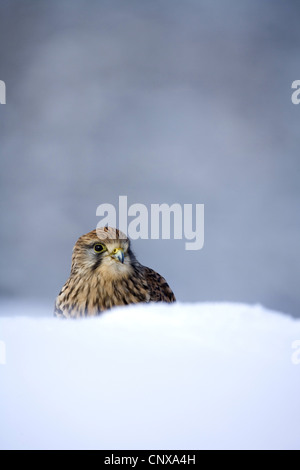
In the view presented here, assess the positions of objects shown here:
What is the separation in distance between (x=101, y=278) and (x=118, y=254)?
2.4 inches

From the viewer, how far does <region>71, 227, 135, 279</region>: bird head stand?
1.14 meters

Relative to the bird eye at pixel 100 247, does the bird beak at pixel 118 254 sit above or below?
below

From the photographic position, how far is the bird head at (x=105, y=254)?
1145 millimetres

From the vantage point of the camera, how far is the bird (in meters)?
1.14

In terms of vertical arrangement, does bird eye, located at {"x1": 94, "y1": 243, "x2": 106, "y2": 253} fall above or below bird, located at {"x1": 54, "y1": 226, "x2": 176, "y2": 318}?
above

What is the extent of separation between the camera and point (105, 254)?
1.15 m

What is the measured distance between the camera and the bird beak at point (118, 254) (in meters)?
1.13

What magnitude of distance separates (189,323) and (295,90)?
969mm

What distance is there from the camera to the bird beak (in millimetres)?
1133

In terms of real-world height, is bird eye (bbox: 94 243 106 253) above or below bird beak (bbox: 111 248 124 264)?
above

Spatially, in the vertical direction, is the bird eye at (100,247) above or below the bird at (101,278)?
above

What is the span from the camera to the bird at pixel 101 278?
3.74ft

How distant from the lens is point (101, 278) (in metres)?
1.14
